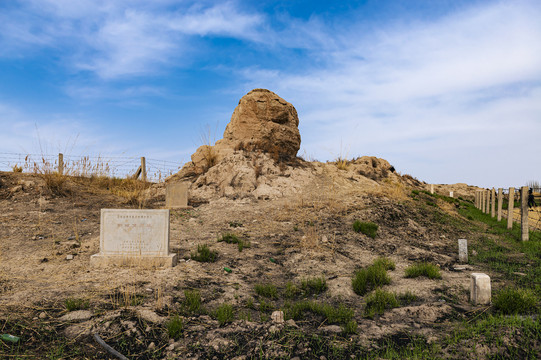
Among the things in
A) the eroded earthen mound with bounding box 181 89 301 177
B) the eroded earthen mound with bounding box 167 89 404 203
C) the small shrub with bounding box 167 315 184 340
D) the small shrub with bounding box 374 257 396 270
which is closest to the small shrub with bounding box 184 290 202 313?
the small shrub with bounding box 167 315 184 340

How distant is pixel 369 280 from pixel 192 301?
2.88 metres

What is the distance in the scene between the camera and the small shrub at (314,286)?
540cm

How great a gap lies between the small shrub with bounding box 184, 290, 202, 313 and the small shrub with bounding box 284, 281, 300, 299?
132 cm

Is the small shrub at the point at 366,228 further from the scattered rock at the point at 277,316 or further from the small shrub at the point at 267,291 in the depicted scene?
the scattered rock at the point at 277,316

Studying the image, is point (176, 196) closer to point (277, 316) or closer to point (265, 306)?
point (265, 306)

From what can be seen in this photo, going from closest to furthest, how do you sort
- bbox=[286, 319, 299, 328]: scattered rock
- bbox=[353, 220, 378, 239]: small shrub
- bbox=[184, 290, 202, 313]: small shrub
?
1. bbox=[286, 319, 299, 328]: scattered rock
2. bbox=[184, 290, 202, 313]: small shrub
3. bbox=[353, 220, 378, 239]: small shrub

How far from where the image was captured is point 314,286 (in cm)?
553

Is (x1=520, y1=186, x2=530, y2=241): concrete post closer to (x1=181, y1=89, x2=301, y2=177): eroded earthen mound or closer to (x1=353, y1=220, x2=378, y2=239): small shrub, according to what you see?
(x1=353, y1=220, x2=378, y2=239): small shrub

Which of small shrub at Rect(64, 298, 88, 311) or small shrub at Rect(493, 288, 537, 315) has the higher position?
small shrub at Rect(493, 288, 537, 315)

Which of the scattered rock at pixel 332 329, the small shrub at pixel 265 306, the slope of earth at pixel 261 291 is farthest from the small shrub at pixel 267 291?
the scattered rock at pixel 332 329

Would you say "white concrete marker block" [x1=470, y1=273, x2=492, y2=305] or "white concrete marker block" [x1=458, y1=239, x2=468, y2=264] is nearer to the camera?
"white concrete marker block" [x1=470, y1=273, x2=492, y2=305]

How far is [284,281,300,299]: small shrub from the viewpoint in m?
5.15

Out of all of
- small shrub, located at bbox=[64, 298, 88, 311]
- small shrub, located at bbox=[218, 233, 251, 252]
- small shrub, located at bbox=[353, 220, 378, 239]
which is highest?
small shrub, located at bbox=[353, 220, 378, 239]

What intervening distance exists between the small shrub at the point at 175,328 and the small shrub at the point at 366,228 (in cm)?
618
